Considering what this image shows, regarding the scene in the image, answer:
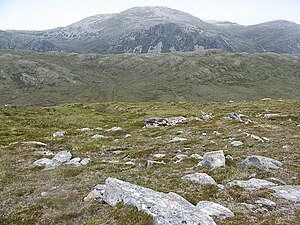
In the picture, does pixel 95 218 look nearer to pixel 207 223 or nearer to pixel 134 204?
pixel 134 204

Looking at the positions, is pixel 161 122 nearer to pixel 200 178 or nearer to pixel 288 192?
pixel 200 178

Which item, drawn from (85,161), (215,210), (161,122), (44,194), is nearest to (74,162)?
(85,161)

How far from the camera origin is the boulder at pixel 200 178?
842 inches

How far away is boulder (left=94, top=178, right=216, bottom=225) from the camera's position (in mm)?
14043

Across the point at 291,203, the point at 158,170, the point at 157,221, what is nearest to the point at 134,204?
the point at 157,221

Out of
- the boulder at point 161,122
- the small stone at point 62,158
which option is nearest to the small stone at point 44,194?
the small stone at point 62,158

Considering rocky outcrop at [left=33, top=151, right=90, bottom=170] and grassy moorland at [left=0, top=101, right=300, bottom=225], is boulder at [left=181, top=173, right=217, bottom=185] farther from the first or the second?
rocky outcrop at [left=33, top=151, right=90, bottom=170]

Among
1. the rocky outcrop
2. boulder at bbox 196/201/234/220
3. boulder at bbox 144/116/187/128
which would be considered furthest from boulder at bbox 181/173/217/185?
boulder at bbox 144/116/187/128

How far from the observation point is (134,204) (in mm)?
15359

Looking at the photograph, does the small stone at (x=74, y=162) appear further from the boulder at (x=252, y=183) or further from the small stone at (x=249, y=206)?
the small stone at (x=249, y=206)

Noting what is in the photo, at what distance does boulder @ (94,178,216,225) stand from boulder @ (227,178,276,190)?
19.4ft

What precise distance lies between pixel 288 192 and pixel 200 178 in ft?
17.9

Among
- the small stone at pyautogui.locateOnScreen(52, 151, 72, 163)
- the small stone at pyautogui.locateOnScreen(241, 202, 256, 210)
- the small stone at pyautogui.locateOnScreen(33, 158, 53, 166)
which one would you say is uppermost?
the small stone at pyautogui.locateOnScreen(241, 202, 256, 210)

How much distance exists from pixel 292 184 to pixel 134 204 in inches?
463
